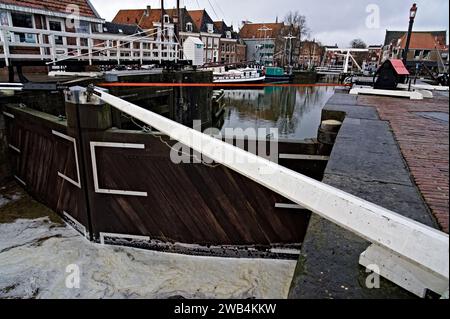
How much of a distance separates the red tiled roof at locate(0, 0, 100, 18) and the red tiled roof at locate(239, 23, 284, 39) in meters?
54.0

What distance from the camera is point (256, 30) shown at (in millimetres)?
68375

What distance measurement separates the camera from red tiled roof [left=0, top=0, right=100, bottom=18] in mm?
14598

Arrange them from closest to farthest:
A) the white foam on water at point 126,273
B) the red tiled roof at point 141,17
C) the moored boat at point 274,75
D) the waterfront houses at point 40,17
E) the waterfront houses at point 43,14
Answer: the white foam on water at point 126,273, the waterfront houses at point 40,17, the waterfront houses at point 43,14, the moored boat at point 274,75, the red tiled roof at point 141,17

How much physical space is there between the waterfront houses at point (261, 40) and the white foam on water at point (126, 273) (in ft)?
204

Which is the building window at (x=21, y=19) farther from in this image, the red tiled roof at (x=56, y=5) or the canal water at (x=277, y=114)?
the canal water at (x=277, y=114)

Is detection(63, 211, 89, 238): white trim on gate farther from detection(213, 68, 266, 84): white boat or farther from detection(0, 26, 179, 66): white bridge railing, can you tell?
detection(213, 68, 266, 84): white boat

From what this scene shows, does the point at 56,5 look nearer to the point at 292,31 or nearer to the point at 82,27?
the point at 82,27

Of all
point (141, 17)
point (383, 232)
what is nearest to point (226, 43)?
point (141, 17)

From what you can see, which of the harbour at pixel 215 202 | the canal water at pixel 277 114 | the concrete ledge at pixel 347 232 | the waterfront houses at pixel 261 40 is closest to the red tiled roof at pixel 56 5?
the harbour at pixel 215 202

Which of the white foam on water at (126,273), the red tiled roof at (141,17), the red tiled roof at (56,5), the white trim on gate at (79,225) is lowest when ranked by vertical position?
the white foam on water at (126,273)

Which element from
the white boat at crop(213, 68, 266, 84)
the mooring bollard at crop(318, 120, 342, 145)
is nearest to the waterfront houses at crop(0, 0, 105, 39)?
the mooring bollard at crop(318, 120, 342, 145)

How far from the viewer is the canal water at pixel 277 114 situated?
1883 centimetres

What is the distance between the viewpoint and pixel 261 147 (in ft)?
16.5

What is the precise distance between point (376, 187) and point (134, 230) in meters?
4.37
